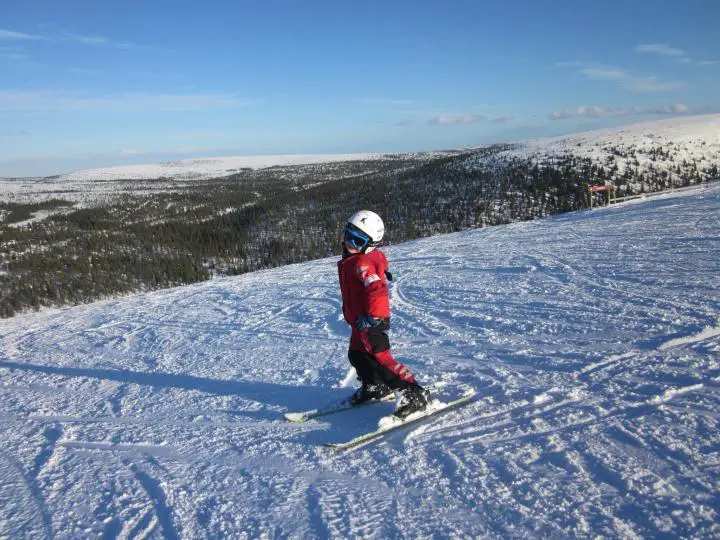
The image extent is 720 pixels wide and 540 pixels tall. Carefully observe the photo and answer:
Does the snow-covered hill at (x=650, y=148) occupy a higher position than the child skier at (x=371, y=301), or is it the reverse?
the snow-covered hill at (x=650, y=148)

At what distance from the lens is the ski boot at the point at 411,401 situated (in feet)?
14.3

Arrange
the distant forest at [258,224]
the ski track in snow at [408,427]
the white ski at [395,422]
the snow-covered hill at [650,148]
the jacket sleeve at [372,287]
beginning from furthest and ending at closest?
1. the snow-covered hill at [650,148]
2. the distant forest at [258,224]
3. the jacket sleeve at [372,287]
4. the white ski at [395,422]
5. the ski track in snow at [408,427]

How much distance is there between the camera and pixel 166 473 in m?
3.97

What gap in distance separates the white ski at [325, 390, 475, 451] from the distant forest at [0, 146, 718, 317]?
166ft

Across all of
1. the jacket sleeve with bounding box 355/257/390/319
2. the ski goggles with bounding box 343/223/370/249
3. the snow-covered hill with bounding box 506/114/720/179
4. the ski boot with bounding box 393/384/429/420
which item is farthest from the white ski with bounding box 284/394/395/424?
the snow-covered hill with bounding box 506/114/720/179

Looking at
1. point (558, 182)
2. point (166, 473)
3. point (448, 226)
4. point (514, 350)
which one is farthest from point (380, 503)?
point (558, 182)

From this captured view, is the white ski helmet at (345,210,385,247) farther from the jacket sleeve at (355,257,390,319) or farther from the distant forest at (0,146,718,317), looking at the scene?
the distant forest at (0,146,718,317)

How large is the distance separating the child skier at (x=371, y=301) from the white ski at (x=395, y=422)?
6 centimetres

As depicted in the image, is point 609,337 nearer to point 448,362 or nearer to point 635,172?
point 448,362

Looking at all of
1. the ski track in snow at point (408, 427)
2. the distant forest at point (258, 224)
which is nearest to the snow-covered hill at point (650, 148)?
the distant forest at point (258, 224)

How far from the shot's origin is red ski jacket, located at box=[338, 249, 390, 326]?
4379mm

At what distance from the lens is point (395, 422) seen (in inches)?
170

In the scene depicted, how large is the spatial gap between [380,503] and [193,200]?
464ft

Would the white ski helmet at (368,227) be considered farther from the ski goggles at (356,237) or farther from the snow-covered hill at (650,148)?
the snow-covered hill at (650,148)
